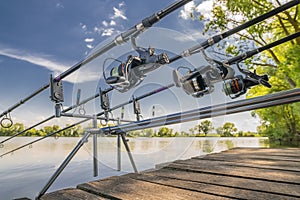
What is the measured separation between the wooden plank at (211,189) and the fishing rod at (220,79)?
79 cm

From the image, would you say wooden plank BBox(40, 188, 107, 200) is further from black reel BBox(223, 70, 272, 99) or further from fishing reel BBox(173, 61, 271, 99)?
black reel BBox(223, 70, 272, 99)

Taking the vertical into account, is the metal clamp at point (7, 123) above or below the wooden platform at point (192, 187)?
above

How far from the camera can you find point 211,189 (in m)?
0.79

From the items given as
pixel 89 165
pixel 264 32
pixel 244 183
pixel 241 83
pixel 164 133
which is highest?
pixel 264 32

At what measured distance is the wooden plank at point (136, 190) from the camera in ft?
2.33

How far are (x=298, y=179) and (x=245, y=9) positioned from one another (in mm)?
6810

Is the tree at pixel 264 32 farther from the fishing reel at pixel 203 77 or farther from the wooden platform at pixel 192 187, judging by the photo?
the wooden platform at pixel 192 187

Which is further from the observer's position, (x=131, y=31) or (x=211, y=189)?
(x=131, y=31)

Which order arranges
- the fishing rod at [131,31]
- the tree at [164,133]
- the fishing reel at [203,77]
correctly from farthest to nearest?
the tree at [164,133] → the fishing reel at [203,77] → the fishing rod at [131,31]

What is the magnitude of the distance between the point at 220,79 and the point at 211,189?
38.2 inches

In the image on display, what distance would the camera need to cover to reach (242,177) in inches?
38.4

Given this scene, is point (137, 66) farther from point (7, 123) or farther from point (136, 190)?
point (7, 123)

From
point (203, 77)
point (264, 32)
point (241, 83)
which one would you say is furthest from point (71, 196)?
point (264, 32)

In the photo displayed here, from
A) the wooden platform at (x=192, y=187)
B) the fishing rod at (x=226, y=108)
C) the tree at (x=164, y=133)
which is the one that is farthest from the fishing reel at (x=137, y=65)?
the tree at (x=164, y=133)
